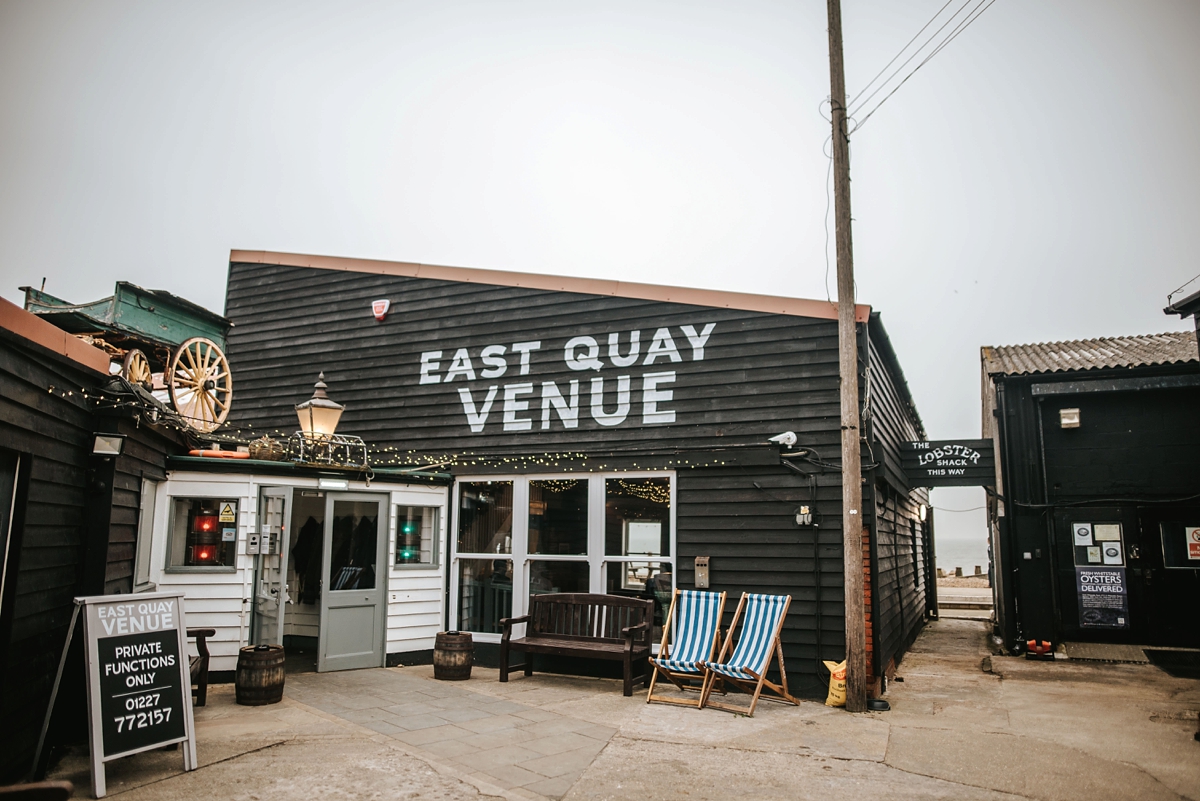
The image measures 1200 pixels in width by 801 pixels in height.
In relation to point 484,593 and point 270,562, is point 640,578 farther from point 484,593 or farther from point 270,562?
point 270,562

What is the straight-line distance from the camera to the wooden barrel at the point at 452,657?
792cm

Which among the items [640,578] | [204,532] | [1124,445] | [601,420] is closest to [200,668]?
[204,532]

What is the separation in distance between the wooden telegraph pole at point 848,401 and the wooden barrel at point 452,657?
3.85m

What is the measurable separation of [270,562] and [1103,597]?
36.2 ft

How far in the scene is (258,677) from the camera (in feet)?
21.2

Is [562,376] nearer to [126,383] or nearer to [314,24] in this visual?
[126,383]

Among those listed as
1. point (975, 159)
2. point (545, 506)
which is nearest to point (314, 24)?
point (545, 506)

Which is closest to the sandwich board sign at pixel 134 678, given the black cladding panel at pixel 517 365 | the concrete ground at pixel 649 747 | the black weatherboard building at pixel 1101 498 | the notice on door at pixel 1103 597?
the concrete ground at pixel 649 747

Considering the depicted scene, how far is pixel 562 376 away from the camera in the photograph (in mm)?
9180

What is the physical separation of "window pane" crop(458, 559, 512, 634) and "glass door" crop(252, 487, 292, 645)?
2146 mm

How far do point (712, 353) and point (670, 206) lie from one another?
21.0 meters

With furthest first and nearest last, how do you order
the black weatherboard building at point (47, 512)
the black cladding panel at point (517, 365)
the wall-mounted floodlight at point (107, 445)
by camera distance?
the black cladding panel at point (517, 365) → the wall-mounted floodlight at point (107, 445) → the black weatherboard building at point (47, 512)

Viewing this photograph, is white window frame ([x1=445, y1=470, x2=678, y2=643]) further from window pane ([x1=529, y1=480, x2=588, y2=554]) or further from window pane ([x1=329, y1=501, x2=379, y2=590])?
window pane ([x1=329, y1=501, x2=379, y2=590])

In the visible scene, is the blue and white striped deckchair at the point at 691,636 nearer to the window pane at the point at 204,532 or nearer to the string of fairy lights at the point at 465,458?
the string of fairy lights at the point at 465,458
